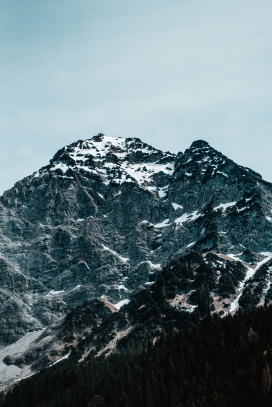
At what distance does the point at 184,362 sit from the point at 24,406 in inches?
3019

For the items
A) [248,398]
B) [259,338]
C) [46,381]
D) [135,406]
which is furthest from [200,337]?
[46,381]

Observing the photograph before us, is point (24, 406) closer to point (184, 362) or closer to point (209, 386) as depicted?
point (184, 362)

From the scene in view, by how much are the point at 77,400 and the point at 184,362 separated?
136ft

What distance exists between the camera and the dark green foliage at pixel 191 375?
121688 millimetres

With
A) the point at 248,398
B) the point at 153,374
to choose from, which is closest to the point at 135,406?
the point at 153,374

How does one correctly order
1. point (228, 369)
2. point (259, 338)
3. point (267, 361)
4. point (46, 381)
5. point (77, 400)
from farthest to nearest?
point (46, 381) < point (77, 400) < point (259, 338) < point (228, 369) < point (267, 361)

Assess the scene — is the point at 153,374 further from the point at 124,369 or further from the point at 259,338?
the point at 259,338

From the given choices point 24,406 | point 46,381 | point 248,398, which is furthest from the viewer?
point 46,381

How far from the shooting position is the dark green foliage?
122 metres

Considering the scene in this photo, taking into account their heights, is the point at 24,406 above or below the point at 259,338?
below

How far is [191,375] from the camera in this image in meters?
144

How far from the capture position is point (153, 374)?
148 metres

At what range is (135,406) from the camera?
139500mm

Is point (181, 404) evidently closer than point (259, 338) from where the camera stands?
Yes
